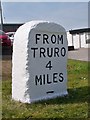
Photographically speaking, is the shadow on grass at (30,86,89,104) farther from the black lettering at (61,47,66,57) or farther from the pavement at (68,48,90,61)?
the pavement at (68,48,90,61)

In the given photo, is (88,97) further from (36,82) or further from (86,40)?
(86,40)

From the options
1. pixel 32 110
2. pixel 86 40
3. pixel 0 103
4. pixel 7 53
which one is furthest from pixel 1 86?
pixel 86 40

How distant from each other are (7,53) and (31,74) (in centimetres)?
1066

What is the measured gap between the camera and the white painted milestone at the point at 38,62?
26.5 ft

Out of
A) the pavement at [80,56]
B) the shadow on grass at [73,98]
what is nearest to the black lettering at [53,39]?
the shadow on grass at [73,98]

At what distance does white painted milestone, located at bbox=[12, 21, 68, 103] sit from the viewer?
26.5ft

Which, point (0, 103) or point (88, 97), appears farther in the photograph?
point (88, 97)

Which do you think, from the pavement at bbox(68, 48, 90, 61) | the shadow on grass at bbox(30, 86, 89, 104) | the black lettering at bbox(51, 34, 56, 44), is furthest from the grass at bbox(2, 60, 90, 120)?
Result: the pavement at bbox(68, 48, 90, 61)

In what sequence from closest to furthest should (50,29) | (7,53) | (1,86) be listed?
(50,29)
(1,86)
(7,53)

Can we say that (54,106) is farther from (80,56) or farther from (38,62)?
(80,56)

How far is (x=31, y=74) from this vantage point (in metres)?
8.09

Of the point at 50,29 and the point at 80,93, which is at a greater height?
the point at 50,29

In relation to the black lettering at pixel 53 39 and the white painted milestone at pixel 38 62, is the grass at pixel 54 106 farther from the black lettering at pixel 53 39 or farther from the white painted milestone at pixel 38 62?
the black lettering at pixel 53 39

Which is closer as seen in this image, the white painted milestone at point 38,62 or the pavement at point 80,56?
the white painted milestone at point 38,62
